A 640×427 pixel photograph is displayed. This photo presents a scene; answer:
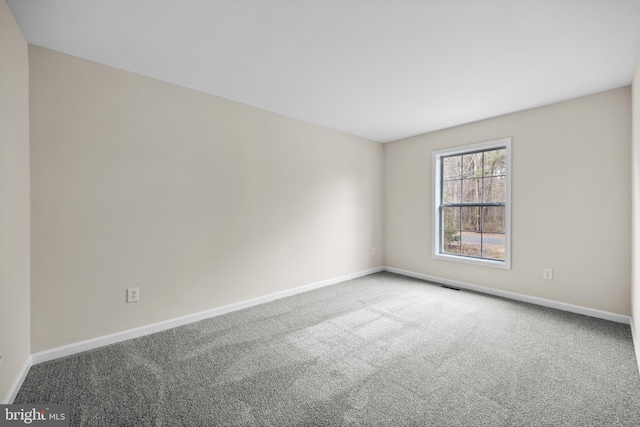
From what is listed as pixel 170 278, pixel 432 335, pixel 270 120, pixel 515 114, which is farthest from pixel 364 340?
pixel 515 114

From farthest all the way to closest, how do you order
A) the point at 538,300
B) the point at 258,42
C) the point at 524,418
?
the point at 538,300, the point at 258,42, the point at 524,418

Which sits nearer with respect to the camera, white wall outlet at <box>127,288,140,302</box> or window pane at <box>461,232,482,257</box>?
white wall outlet at <box>127,288,140,302</box>

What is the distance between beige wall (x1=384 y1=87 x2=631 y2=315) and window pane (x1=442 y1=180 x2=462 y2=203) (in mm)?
583

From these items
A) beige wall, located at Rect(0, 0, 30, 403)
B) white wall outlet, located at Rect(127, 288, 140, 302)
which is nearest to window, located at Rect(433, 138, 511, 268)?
white wall outlet, located at Rect(127, 288, 140, 302)

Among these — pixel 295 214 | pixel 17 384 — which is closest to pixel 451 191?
pixel 295 214

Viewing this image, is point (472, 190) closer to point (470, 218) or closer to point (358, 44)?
point (470, 218)

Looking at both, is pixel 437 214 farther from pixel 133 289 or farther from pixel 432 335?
pixel 133 289

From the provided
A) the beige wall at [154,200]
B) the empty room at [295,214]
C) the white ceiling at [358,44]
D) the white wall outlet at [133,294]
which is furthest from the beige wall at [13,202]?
the white wall outlet at [133,294]

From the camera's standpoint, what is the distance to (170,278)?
2.67m

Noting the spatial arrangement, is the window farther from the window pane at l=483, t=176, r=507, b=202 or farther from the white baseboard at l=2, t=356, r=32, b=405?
the white baseboard at l=2, t=356, r=32, b=405

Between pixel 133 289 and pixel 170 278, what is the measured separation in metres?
0.30

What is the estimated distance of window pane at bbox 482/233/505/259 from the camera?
3695 mm

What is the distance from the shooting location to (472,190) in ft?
13.1

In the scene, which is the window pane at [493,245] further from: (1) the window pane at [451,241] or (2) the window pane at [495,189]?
(2) the window pane at [495,189]
